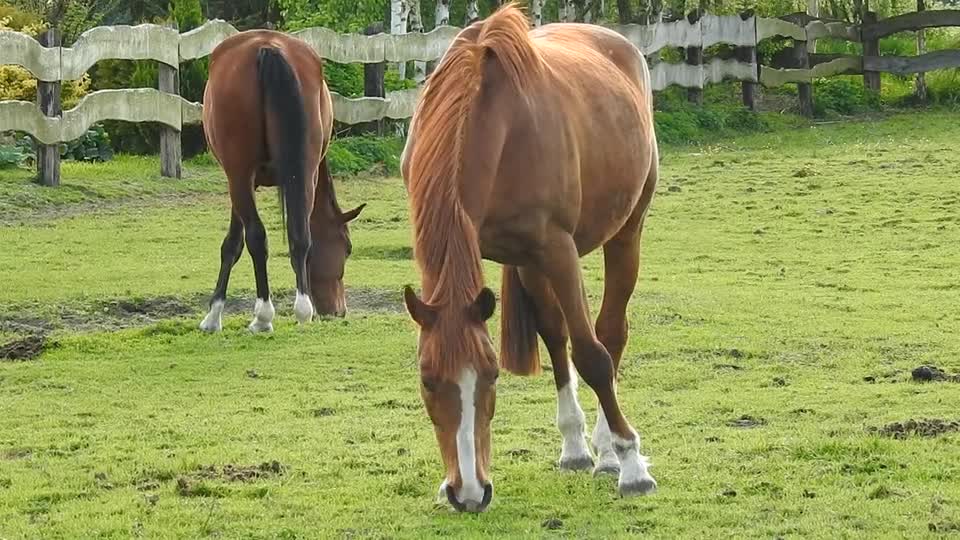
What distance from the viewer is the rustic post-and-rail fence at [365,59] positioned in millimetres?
15289

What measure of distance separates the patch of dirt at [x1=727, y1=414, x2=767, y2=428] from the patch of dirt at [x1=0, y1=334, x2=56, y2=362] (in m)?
4.20

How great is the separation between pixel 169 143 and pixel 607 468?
37.8 feet

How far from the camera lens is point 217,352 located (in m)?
9.12

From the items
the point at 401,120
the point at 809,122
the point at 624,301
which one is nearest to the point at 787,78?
the point at 809,122

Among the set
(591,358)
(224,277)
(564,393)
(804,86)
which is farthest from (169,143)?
(804,86)

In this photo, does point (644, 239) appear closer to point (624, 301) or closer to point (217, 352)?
point (217, 352)

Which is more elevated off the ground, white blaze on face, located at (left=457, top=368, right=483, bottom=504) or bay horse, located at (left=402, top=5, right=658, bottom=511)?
bay horse, located at (left=402, top=5, right=658, bottom=511)

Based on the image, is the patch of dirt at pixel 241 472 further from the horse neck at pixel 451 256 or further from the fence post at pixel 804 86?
the fence post at pixel 804 86

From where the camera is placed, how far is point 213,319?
9750mm

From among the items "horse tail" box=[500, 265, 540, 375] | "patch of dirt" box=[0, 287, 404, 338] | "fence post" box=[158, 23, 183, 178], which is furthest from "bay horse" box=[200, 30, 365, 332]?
"fence post" box=[158, 23, 183, 178]

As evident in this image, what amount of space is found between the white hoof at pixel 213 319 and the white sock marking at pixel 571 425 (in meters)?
4.14

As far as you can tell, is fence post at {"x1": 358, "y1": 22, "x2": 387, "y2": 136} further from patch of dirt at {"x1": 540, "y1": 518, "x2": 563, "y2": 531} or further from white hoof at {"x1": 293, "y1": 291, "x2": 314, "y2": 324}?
patch of dirt at {"x1": 540, "y1": 518, "x2": 563, "y2": 531}

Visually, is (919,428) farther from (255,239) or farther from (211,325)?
(211,325)

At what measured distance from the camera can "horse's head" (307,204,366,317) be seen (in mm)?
10297
